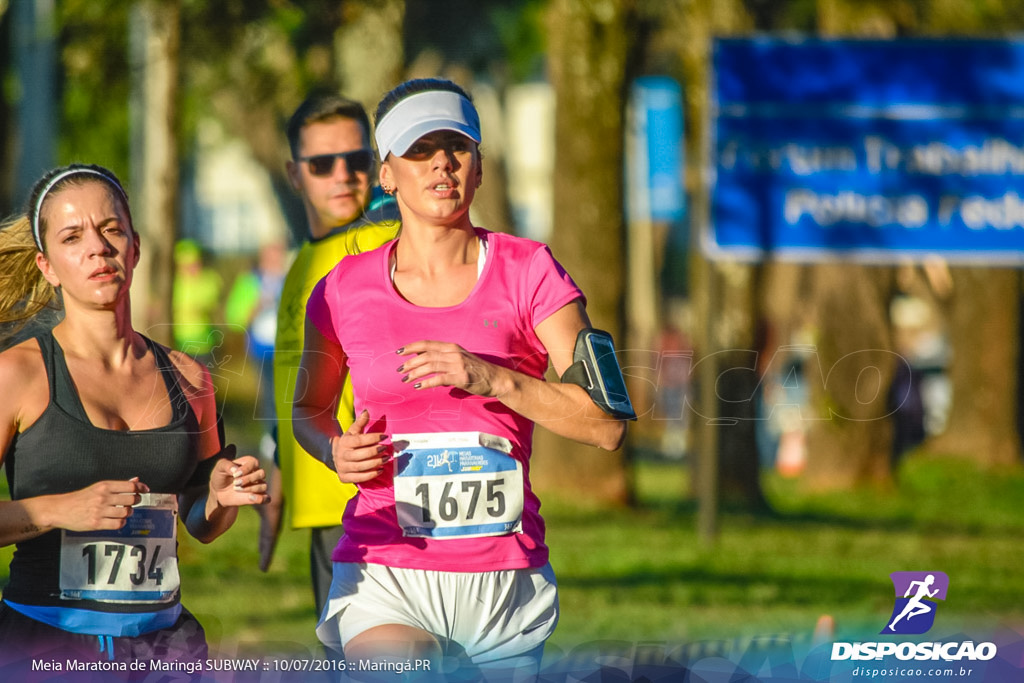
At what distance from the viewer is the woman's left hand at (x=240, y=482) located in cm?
384

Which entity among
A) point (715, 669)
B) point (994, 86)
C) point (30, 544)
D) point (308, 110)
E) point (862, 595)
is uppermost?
point (994, 86)

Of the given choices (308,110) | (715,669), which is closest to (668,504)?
(308,110)

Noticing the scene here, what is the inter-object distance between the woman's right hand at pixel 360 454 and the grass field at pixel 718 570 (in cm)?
175

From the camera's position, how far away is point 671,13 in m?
16.8

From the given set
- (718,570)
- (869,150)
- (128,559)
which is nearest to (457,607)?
(128,559)

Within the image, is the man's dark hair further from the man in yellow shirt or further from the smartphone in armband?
the smartphone in armband

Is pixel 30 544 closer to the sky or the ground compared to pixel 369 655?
closer to the sky

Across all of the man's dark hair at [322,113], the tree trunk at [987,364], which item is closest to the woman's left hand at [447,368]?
the man's dark hair at [322,113]

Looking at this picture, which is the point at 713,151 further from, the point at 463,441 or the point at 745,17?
the point at 463,441

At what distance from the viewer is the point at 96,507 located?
3.64 m

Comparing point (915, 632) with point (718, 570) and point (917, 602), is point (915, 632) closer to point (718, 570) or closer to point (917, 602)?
point (917, 602)

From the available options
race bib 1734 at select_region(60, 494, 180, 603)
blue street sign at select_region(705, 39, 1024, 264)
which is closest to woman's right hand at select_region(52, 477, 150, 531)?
race bib 1734 at select_region(60, 494, 180, 603)

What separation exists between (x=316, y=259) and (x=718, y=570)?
561 centimetres

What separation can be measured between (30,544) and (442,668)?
3.56 feet
